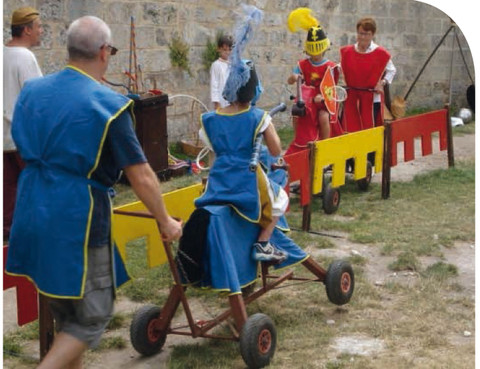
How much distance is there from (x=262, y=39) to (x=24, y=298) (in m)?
8.12

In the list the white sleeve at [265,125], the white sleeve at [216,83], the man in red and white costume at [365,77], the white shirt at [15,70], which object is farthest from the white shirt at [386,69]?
the white sleeve at [265,125]

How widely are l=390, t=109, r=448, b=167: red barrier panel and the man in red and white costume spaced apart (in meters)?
0.44

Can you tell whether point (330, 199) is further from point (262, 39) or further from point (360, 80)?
point (262, 39)

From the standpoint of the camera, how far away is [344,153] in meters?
7.88

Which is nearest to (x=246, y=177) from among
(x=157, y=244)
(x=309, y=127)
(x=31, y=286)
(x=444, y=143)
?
(x=157, y=244)

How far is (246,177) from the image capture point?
16.0 feet

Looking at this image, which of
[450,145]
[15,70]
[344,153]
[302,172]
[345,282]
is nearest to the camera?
[345,282]

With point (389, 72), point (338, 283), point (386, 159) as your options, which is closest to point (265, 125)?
point (338, 283)

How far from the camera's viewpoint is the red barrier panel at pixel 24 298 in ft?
14.9

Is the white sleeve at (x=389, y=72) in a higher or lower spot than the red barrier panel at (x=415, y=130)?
higher

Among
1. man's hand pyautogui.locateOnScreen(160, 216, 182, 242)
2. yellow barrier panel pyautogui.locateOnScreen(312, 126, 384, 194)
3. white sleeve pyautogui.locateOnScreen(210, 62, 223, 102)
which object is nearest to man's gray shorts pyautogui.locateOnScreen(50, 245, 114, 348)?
man's hand pyautogui.locateOnScreen(160, 216, 182, 242)

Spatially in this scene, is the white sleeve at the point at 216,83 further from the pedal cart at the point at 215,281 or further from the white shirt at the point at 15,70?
the pedal cart at the point at 215,281

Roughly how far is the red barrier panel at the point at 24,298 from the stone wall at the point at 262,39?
4592 millimetres

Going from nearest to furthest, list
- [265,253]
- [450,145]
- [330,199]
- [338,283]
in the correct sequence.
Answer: [265,253] → [338,283] → [330,199] → [450,145]
